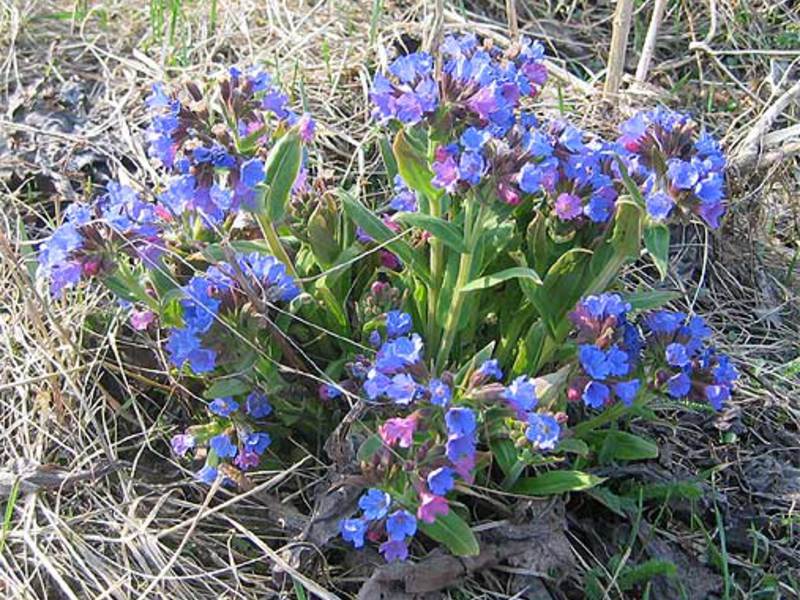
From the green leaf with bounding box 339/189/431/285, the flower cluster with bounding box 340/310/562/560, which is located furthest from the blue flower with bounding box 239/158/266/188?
the flower cluster with bounding box 340/310/562/560

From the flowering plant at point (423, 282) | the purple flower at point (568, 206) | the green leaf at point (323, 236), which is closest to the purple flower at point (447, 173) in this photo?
the flowering plant at point (423, 282)

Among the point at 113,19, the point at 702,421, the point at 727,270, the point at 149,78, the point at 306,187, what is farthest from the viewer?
the point at 113,19

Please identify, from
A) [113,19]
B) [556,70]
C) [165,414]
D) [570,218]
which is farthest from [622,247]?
[113,19]

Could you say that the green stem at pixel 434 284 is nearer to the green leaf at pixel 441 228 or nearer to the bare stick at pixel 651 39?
the green leaf at pixel 441 228

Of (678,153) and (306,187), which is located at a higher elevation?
(678,153)

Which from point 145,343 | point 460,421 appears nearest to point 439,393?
point 460,421

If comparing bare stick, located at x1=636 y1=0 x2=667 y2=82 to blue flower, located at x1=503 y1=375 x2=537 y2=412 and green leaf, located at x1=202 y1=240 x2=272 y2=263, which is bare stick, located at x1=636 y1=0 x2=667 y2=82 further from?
blue flower, located at x1=503 y1=375 x2=537 y2=412

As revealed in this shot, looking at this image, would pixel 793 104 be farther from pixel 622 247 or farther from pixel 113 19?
pixel 113 19
